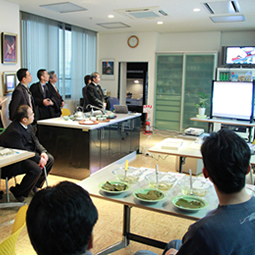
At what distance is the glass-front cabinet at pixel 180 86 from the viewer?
7.92m

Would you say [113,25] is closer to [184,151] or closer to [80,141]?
[80,141]

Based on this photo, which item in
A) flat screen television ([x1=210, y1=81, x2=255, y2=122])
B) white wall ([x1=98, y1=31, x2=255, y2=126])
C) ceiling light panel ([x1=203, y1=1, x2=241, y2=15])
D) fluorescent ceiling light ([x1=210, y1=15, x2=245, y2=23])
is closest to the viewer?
flat screen television ([x1=210, y1=81, x2=255, y2=122])

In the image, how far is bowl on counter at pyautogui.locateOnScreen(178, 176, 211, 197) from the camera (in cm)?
204

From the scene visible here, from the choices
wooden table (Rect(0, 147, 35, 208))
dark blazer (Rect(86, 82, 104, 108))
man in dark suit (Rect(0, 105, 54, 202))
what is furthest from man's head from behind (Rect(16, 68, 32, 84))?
wooden table (Rect(0, 147, 35, 208))

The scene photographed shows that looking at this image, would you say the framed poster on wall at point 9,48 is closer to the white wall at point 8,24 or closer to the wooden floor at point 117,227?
the white wall at point 8,24

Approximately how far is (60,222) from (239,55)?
7.50m

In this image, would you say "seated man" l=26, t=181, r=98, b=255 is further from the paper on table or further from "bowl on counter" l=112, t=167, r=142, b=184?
the paper on table

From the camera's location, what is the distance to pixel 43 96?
17.9 ft

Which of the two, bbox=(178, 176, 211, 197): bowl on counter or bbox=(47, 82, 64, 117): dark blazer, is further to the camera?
bbox=(47, 82, 64, 117): dark blazer

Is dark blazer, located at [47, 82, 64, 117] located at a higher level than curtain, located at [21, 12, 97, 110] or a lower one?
lower

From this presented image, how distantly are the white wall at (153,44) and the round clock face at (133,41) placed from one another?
3.5 inches

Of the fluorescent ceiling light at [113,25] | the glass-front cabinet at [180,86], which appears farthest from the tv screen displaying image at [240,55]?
the fluorescent ceiling light at [113,25]

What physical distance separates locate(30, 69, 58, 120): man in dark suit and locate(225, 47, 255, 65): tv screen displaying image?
4.66 metres

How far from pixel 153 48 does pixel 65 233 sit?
312 inches
